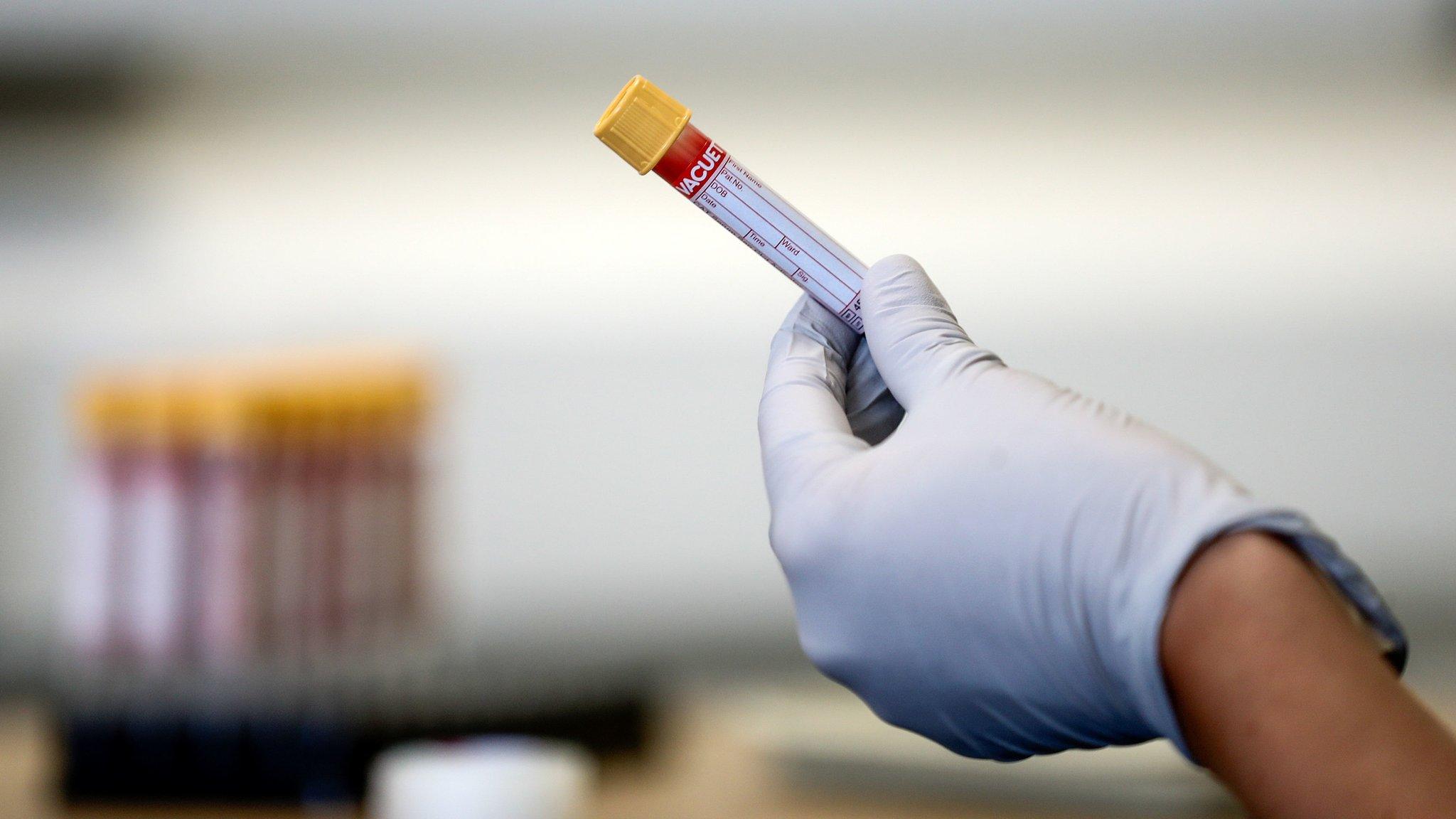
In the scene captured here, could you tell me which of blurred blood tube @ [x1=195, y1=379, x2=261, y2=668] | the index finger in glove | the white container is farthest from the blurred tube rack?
the index finger in glove

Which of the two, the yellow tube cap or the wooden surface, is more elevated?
the yellow tube cap

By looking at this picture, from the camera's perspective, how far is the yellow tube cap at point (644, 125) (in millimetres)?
437

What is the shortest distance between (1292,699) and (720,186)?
27 centimetres

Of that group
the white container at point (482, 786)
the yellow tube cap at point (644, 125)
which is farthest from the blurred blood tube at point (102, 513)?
the yellow tube cap at point (644, 125)

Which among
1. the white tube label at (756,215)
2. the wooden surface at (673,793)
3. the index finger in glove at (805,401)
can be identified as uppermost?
the white tube label at (756,215)

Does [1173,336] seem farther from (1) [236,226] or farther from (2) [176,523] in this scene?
(1) [236,226]

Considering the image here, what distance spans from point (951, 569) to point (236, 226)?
1.58 meters

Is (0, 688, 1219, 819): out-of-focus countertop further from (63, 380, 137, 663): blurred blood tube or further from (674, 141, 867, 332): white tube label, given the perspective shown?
(674, 141, 867, 332): white tube label

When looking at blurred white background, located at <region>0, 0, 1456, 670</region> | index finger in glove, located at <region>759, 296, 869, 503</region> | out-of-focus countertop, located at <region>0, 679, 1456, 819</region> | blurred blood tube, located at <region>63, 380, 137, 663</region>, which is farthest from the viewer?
blurred white background, located at <region>0, 0, 1456, 670</region>

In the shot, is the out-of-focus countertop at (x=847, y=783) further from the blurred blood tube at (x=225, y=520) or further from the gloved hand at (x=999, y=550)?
the gloved hand at (x=999, y=550)

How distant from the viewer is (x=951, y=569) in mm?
371

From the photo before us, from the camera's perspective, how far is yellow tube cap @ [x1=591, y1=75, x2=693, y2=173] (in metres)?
0.44

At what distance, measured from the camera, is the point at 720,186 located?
450mm

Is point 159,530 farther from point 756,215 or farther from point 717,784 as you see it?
point 756,215
